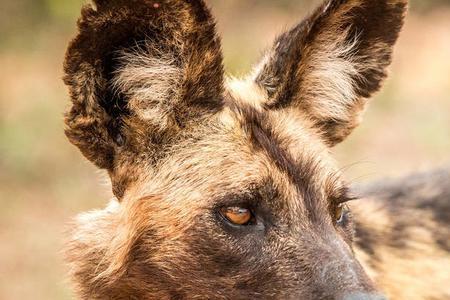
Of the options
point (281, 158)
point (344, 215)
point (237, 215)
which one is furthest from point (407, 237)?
point (237, 215)

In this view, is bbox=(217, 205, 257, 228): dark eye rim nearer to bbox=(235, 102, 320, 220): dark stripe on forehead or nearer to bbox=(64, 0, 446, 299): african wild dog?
bbox=(64, 0, 446, 299): african wild dog

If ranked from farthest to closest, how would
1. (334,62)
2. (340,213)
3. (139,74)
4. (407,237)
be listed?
(407,237) < (334,62) < (340,213) < (139,74)

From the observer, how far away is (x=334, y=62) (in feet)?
16.1

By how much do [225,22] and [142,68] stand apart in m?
8.92

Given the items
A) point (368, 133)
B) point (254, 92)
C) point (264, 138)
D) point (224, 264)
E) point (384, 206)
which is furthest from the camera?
point (368, 133)

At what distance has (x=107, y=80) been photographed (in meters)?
4.28

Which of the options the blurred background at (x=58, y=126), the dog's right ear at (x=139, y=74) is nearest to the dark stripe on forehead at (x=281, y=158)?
the dog's right ear at (x=139, y=74)

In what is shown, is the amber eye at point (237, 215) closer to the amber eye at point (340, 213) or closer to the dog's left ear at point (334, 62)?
the amber eye at point (340, 213)

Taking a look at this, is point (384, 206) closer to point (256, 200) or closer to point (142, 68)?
point (256, 200)

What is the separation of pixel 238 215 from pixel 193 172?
32 centimetres

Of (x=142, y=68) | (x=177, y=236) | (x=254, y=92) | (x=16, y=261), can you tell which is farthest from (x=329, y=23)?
(x=16, y=261)

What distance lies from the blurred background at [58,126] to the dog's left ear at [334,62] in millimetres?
3066

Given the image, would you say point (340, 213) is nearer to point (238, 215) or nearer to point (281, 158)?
point (281, 158)

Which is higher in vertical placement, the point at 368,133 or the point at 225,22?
the point at 225,22
